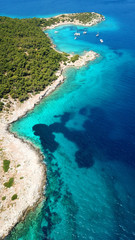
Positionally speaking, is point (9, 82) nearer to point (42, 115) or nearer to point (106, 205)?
point (42, 115)

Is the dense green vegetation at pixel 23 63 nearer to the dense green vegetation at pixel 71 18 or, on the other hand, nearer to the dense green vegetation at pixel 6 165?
the dense green vegetation at pixel 6 165

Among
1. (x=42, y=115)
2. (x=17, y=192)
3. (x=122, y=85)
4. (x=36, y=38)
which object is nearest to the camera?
(x=17, y=192)

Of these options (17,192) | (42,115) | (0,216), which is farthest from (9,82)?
(0,216)

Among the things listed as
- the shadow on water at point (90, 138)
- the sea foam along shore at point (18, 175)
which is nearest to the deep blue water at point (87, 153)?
the shadow on water at point (90, 138)

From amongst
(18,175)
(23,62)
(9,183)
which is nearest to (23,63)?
(23,62)

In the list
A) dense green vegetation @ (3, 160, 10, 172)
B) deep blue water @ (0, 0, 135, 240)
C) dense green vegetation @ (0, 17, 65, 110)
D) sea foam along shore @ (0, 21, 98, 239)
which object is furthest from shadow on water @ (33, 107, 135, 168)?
dense green vegetation @ (0, 17, 65, 110)

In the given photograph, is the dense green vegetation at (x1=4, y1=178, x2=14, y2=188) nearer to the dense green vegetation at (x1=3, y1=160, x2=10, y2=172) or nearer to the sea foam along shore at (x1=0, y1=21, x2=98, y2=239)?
the sea foam along shore at (x1=0, y1=21, x2=98, y2=239)
